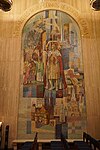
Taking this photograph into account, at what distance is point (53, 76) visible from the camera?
8.76m

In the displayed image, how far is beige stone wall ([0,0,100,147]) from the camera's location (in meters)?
8.25

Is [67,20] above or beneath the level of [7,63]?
above

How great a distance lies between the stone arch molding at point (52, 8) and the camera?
30.4 feet

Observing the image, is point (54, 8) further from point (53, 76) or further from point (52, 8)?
point (53, 76)

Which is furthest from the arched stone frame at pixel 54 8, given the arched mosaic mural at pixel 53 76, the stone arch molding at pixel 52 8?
the arched mosaic mural at pixel 53 76

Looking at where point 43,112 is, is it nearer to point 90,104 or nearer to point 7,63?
point 90,104

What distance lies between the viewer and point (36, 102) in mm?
8422

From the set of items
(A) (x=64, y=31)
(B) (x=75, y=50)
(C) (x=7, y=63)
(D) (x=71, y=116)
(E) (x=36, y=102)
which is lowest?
(D) (x=71, y=116)

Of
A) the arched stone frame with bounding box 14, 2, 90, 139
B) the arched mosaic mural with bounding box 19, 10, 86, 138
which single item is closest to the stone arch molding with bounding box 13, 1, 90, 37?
the arched stone frame with bounding box 14, 2, 90, 139

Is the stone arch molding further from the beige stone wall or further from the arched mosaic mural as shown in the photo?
the arched mosaic mural

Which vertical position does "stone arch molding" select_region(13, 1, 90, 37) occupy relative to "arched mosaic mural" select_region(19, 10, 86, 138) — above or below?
above

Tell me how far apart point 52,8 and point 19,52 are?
9.23 ft

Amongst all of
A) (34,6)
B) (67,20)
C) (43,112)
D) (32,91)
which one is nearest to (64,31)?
(67,20)

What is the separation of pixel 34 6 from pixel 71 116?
5.61 m
